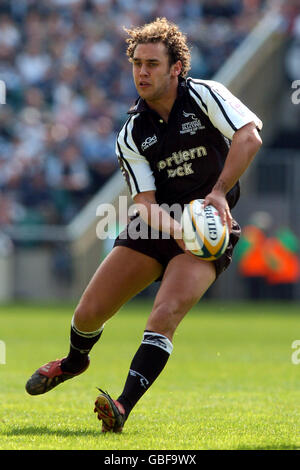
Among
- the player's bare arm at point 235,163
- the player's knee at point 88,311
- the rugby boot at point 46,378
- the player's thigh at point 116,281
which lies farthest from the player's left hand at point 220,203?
the rugby boot at point 46,378

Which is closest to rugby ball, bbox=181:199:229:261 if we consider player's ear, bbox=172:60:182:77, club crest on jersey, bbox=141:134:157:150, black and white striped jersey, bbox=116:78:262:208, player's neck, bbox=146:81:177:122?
black and white striped jersey, bbox=116:78:262:208

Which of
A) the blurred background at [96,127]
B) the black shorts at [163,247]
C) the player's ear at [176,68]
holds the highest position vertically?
the player's ear at [176,68]

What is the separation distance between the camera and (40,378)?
588cm

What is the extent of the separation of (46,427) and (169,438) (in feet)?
2.79

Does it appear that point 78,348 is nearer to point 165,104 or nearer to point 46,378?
point 46,378

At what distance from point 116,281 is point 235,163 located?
39.7 inches

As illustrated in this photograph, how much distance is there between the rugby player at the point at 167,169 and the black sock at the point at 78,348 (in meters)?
0.02

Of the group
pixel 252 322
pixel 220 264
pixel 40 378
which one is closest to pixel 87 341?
pixel 40 378

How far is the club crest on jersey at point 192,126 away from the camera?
5.51 meters

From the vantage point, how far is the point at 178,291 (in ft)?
17.1

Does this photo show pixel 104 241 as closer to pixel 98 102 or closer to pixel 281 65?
pixel 98 102

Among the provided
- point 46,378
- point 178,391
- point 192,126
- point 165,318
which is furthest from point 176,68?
point 178,391

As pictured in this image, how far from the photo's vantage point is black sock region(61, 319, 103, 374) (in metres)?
5.83

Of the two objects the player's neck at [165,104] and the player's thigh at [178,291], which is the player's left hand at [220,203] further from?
the player's neck at [165,104]
